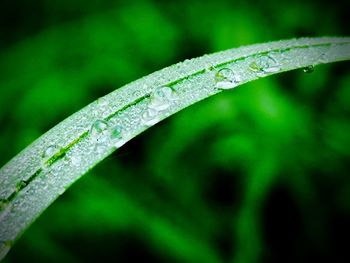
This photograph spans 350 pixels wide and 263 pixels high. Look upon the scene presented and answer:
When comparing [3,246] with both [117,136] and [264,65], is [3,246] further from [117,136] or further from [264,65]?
[264,65]

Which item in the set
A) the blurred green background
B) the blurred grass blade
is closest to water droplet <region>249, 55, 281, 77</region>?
the blurred grass blade

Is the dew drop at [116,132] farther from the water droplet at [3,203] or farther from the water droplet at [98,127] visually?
the water droplet at [3,203]

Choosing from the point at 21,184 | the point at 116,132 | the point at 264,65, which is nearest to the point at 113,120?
the point at 116,132

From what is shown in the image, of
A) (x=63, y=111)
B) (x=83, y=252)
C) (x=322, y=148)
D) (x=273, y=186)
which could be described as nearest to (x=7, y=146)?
(x=63, y=111)

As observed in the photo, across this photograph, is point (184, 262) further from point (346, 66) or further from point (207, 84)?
point (346, 66)

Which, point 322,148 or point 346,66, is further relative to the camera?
point 346,66

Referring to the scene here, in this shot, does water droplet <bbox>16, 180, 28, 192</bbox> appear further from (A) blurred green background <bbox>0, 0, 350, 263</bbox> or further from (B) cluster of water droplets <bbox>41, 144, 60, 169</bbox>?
(A) blurred green background <bbox>0, 0, 350, 263</bbox>
